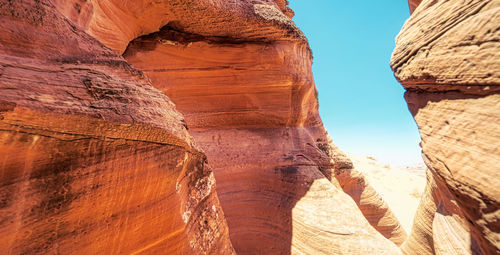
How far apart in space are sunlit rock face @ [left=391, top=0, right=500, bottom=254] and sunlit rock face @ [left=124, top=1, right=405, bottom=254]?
2.35 meters

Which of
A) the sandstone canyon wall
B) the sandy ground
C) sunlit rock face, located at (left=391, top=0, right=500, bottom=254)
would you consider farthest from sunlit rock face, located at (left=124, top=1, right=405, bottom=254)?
the sandy ground

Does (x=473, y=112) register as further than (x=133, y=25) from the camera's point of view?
No

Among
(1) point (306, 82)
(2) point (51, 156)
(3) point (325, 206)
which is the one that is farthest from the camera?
(1) point (306, 82)

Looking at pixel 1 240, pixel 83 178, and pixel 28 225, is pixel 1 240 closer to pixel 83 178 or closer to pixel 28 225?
pixel 28 225

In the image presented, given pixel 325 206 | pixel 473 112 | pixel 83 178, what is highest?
pixel 473 112

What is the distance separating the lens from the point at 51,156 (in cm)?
133

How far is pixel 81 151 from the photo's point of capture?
1424 mm

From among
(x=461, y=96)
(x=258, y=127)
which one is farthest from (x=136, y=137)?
(x=258, y=127)

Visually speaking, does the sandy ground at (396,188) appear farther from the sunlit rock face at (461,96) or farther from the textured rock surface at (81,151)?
the textured rock surface at (81,151)

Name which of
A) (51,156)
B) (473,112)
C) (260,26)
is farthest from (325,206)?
(51,156)

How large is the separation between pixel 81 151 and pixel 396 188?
798 inches

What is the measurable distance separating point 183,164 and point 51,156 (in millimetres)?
912

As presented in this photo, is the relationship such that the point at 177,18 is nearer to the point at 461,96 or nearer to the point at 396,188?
the point at 461,96

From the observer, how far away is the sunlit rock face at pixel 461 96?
4.65ft
